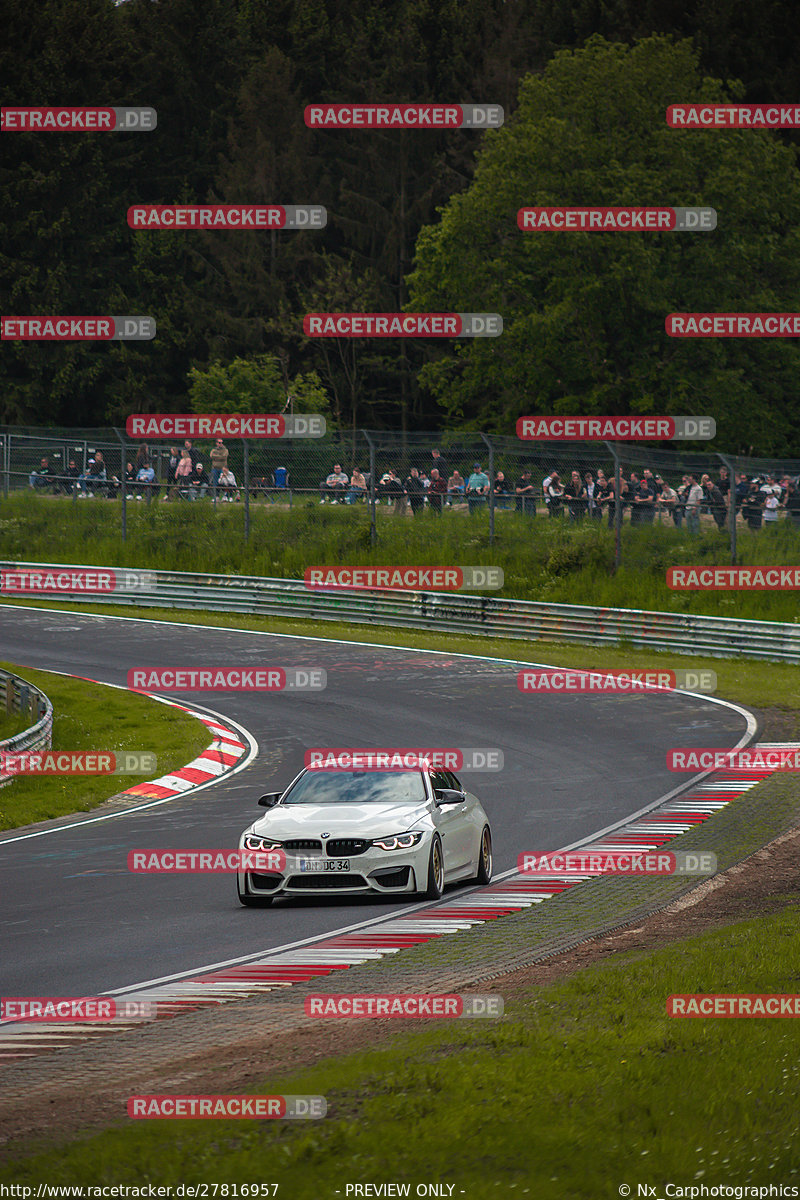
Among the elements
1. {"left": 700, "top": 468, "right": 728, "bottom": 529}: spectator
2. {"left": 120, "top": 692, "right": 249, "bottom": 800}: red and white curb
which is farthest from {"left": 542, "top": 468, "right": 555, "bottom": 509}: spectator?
{"left": 120, "top": 692, "right": 249, "bottom": 800}: red and white curb

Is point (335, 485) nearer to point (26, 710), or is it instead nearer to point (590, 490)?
point (590, 490)

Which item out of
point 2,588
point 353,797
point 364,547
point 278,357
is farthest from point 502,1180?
point 278,357

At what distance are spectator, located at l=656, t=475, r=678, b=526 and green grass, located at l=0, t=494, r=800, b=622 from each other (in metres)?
0.52

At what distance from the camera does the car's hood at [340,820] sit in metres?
12.8

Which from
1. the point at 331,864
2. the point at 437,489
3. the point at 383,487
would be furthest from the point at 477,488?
the point at 331,864

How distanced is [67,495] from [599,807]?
28.3 m

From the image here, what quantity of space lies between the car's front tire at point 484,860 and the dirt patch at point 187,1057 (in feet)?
9.23

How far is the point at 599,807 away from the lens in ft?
58.0

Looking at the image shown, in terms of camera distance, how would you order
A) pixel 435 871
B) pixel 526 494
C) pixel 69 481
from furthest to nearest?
pixel 69 481
pixel 526 494
pixel 435 871

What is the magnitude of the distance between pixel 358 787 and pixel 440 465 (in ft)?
77.7

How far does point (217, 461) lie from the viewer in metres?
40.7

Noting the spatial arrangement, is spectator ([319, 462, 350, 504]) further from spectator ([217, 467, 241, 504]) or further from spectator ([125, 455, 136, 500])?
spectator ([125, 455, 136, 500])

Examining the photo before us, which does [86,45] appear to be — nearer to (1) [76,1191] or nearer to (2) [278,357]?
(2) [278,357]

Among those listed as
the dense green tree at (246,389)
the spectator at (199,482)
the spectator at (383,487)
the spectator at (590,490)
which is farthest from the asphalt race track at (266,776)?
the dense green tree at (246,389)
